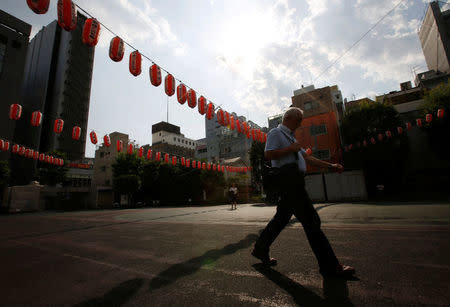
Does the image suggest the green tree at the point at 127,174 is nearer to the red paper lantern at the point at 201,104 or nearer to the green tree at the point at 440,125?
the red paper lantern at the point at 201,104

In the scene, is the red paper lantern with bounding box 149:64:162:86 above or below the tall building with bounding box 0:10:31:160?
below

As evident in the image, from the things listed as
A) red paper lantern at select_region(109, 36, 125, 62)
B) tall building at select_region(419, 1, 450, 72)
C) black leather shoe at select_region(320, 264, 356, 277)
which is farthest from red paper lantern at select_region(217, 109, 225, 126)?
tall building at select_region(419, 1, 450, 72)

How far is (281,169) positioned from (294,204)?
0.39 metres

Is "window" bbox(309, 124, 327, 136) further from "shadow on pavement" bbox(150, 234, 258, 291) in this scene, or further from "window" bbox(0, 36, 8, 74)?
"window" bbox(0, 36, 8, 74)

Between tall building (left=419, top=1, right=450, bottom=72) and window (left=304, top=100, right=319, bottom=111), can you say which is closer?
tall building (left=419, top=1, right=450, bottom=72)

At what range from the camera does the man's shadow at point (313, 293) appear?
144 cm

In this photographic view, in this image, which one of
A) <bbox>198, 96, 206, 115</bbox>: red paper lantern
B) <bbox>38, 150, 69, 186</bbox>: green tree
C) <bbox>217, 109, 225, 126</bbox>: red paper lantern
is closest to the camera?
<bbox>198, 96, 206, 115</bbox>: red paper lantern

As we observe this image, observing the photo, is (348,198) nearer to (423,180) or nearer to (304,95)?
(423,180)

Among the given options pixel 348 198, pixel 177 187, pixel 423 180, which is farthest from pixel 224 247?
pixel 177 187

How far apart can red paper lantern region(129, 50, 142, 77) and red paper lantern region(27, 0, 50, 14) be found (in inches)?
121

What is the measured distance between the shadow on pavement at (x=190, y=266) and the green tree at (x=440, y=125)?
899 inches

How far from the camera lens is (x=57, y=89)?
56.1 metres

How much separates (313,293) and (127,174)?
34.7m

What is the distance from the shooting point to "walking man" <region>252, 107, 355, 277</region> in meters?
1.96
